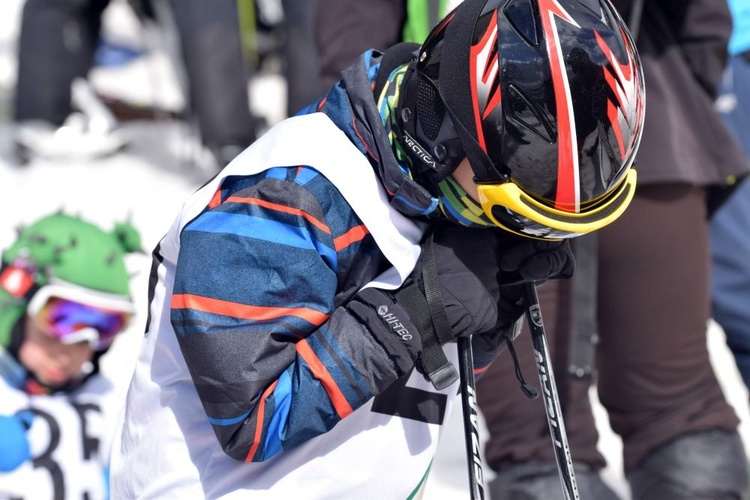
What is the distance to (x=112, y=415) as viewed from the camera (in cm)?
318

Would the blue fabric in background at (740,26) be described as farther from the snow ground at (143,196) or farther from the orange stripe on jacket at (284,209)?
the orange stripe on jacket at (284,209)

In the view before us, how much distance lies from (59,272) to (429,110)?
1.71m

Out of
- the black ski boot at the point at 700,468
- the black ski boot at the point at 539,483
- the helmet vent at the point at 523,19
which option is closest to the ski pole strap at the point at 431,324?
the helmet vent at the point at 523,19

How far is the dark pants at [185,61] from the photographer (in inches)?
193

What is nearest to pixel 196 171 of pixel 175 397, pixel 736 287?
pixel 736 287

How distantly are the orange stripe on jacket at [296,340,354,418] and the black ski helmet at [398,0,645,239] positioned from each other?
38 cm

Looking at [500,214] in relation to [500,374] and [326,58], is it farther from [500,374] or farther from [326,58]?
[326,58]

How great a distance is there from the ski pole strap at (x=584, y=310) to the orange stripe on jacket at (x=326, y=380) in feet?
3.51

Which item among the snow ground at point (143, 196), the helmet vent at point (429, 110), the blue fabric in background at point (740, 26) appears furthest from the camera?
the snow ground at point (143, 196)

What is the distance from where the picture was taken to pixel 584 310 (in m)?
2.70

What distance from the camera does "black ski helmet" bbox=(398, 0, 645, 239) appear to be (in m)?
1.67

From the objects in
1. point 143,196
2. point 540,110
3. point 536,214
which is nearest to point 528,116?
point 540,110

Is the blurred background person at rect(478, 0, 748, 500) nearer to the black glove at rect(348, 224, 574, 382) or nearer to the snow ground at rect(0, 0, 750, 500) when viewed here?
the black glove at rect(348, 224, 574, 382)

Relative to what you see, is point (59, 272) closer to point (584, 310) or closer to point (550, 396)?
point (584, 310)
